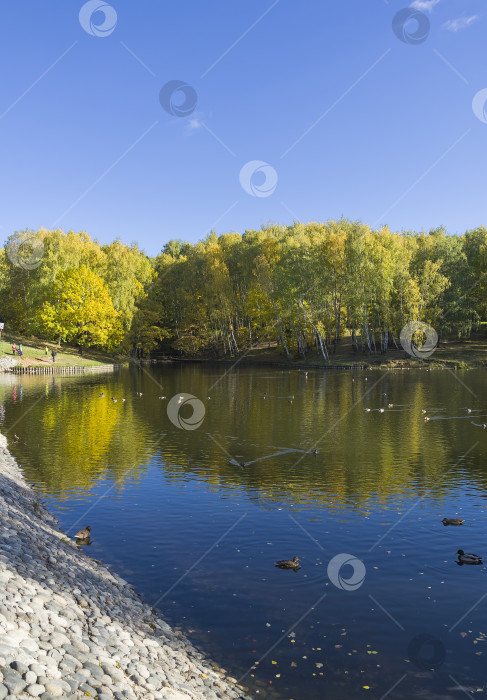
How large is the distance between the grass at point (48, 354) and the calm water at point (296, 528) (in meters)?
46.5

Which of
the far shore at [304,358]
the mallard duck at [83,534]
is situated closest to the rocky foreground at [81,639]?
the mallard duck at [83,534]

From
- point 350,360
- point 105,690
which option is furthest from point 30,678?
point 350,360

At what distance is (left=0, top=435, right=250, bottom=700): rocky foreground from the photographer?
879cm

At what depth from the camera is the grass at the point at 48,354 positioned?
89000 millimetres

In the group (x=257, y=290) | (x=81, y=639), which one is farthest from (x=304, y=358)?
(x=81, y=639)

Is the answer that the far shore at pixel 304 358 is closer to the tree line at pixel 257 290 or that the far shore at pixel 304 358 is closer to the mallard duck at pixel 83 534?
the tree line at pixel 257 290

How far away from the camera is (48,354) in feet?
309

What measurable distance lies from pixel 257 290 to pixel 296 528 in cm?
9416

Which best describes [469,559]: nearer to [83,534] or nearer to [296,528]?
[296,528]

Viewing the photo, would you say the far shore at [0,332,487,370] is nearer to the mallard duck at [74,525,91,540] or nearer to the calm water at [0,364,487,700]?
the calm water at [0,364,487,700]

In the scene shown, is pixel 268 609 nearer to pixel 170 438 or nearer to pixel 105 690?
pixel 105 690

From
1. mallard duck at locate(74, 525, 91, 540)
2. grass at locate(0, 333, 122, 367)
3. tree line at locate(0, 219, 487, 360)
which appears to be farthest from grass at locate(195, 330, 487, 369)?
mallard duck at locate(74, 525, 91, 540)

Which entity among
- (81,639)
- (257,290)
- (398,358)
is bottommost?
(81,639)

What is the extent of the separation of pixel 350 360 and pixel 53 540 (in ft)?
272
